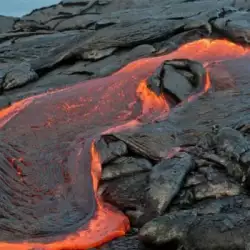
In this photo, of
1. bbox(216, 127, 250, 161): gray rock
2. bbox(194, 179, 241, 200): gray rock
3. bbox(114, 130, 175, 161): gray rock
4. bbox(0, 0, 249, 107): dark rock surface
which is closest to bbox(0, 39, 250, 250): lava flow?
bbox(0, 0, 249, 107): dark rock surface

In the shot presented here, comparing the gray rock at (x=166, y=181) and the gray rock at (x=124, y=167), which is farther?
the gray rock at (x=124, y=167)

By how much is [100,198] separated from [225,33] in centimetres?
613

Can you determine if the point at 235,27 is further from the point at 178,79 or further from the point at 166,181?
the point at 166,181

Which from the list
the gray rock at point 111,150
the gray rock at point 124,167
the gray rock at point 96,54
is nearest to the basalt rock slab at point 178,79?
the gray rock at point 96,54

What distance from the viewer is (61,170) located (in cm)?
761

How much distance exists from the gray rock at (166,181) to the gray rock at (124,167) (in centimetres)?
28

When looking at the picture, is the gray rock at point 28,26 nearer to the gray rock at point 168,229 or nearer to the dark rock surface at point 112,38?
the dark rock surface at point 112,38

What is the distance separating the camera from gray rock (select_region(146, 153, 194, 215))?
6.33 m

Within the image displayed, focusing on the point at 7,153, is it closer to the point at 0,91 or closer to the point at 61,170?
the point at 61,170

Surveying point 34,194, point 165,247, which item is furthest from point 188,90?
point 165,247

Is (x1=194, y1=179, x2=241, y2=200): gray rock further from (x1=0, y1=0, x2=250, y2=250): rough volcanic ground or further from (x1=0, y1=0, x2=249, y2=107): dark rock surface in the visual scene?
(x1=0, y1=0, x2=249, y2=107): dark rock surface

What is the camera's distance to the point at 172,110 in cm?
888

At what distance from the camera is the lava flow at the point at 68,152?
622cm

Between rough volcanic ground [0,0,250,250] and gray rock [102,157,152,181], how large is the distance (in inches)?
0.6
